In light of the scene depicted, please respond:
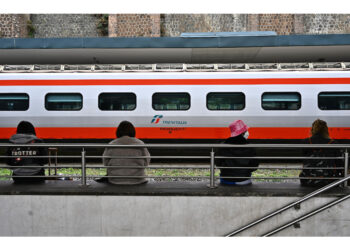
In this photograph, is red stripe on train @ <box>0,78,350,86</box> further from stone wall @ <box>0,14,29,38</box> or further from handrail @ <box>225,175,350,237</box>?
stone wall @ <box>0,14,29,38</box>

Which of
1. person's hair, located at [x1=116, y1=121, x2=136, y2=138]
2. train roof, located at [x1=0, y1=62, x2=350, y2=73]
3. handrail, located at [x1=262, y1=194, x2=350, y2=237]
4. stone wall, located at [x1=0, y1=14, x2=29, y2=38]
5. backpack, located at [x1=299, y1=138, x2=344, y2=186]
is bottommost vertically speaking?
handrail, located at [x1=262, y1=194, x2=350, y2=237]

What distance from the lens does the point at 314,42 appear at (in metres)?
11.7

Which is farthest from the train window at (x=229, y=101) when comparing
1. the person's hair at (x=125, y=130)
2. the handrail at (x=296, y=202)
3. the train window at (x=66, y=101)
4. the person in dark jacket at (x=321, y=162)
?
the handrail at (x=296, y=202)

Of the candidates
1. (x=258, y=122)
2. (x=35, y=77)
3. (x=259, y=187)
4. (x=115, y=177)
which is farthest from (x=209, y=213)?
(x=35, y=77)

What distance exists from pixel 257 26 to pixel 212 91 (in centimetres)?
1851

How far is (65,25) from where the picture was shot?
27375mm

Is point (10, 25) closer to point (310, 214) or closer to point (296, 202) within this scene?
point (296, 202)

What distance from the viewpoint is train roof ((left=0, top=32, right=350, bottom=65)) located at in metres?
11.8

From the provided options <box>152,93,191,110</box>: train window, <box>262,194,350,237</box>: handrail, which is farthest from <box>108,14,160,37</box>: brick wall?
<box>262,194,350,237</box>: handrail

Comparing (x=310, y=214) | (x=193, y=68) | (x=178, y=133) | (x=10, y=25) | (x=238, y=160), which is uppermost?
(x=10, y=25)

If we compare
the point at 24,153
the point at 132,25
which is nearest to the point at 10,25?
the point at 132,25

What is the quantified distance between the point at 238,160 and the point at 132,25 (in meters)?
23.7

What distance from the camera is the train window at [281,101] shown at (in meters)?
10.2

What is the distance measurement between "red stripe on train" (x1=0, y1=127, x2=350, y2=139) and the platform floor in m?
4.98
